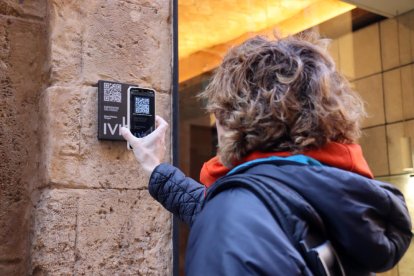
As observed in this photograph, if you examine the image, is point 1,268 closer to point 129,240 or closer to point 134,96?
point 129,240

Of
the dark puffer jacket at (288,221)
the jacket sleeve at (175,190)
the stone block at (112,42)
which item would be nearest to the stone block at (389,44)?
the stone block at (112,42)

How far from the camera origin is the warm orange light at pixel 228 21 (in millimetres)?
3635

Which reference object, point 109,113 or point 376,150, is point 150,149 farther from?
point 376,150

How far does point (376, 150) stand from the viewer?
4.58 meters

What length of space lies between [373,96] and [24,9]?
289 cm

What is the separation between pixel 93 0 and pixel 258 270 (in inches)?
79.6

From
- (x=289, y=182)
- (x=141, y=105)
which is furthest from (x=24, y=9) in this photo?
(x=289, y=182)

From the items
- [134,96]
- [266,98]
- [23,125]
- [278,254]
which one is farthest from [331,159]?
[23,125]

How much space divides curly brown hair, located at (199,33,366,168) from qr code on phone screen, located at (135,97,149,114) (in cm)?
125

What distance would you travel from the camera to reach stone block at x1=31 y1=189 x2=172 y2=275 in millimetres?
2578

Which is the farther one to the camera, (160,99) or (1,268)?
(160,99)

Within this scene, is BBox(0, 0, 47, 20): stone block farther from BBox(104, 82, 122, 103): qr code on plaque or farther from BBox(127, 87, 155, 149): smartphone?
BBox(127, 87, 155, 149): smartphone

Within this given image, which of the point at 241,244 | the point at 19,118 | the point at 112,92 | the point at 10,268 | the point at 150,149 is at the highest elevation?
the point at 112,92

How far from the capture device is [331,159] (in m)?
1.42
